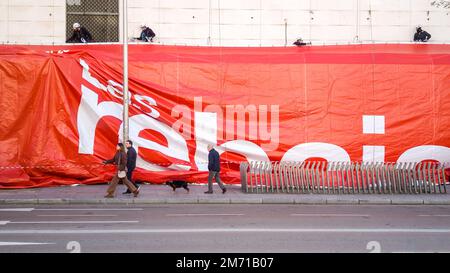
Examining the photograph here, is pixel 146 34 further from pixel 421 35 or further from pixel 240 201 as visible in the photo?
pixel 421 35

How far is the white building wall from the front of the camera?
71.8 ft

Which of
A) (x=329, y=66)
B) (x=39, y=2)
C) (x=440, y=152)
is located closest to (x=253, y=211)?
(x=329, y=66)

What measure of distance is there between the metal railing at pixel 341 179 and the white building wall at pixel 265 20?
6.03 meters

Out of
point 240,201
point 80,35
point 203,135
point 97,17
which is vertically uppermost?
point 97,17

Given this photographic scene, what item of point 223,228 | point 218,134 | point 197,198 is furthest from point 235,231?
point 218,134

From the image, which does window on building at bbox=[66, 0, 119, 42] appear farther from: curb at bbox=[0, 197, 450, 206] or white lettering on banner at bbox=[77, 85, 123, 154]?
curb at bbox=[0, 197, 450, 206]

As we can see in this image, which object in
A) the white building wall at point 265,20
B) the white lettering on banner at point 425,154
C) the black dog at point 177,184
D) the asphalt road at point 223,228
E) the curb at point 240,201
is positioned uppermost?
the white building wall at point 265,20

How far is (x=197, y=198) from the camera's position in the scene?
16.6 meters

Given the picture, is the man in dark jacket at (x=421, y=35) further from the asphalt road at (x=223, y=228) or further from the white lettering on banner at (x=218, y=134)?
the asphalt road at (x=223, y=228)

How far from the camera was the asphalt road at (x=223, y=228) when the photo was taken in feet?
30.7

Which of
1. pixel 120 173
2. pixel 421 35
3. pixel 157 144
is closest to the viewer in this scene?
pixel 120 173

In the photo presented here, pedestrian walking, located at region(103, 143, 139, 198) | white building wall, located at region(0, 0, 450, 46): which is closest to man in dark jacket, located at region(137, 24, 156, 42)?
white building wall, located at region(0, 0, 450, 46)

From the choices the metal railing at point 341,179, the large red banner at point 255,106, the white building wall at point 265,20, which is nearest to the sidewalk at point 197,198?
the metal railing at point 341,179

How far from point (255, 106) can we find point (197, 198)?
16.4ft
